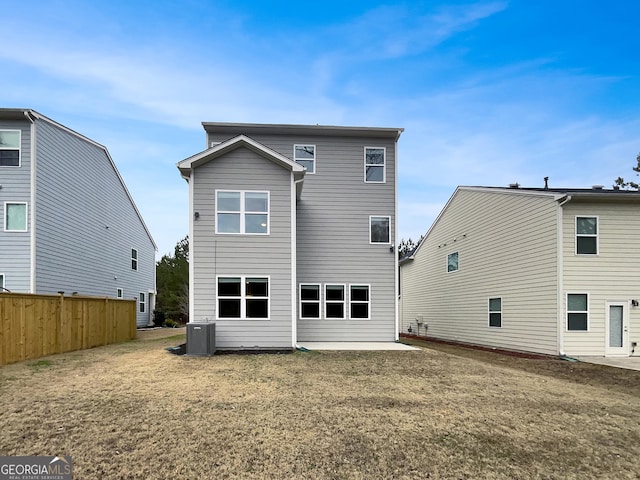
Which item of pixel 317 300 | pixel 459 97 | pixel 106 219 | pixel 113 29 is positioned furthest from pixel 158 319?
pixel 459 97

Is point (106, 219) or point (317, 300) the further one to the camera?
point (106, 219)

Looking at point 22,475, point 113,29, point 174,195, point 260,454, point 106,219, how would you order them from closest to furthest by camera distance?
1. point 22,475
2. point 260,454
3. point 113,29
4. point 106,219
5. point 174,195

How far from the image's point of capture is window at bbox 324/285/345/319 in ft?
47.1

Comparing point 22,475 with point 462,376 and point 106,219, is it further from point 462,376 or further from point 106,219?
point 106,219

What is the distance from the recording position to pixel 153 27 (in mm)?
13734

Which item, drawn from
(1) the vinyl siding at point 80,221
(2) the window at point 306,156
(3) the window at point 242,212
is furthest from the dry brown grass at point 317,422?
(2) the window at point 306,156

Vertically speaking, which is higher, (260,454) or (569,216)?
(569,216)

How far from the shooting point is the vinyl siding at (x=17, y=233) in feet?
43.1

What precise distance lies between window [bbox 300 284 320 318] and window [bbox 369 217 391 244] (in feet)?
8.98

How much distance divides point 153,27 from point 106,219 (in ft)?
31.8

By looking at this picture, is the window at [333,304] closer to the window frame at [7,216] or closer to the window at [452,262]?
the window at [452,262]

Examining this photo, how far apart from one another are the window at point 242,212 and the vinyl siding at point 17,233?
23.4 feet

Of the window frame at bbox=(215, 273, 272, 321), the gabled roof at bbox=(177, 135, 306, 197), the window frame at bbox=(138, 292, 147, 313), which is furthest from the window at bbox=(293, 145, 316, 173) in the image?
the window frame at bbox=(138, 292, 147, 313)

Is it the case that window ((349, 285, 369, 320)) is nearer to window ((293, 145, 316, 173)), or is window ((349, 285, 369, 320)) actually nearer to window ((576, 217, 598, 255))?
window ((293, 145, 316, 173))
